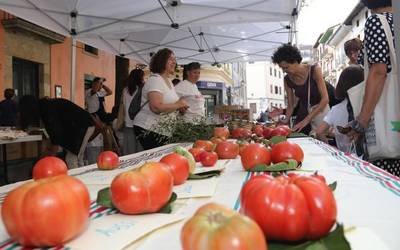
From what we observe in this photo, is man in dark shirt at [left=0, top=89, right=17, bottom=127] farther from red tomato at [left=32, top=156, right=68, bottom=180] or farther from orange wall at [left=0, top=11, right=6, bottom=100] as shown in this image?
red tomato at [left=32, top=156, right=68, bottom=180]

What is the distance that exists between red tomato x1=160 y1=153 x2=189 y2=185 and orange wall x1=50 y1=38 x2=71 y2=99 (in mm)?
10359

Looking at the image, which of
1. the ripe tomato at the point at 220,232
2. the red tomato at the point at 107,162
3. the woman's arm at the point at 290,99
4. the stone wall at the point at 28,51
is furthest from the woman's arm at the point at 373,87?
the stone wall at the point at 28,51

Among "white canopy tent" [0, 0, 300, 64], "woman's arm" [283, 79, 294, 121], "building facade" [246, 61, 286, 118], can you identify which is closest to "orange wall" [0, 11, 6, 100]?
"white canopy tent" [0, 0, 300, 64]

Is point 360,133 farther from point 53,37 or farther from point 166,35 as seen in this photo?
point 53,37

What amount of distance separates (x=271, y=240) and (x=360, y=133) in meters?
1.83

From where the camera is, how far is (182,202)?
1.15m

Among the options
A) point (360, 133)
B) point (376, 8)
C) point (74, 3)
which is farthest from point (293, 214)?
point (74, 3)

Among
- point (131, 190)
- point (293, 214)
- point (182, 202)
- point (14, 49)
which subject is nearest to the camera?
point (293, 214)

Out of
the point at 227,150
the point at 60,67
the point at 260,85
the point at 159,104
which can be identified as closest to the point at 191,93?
the point at 159,104

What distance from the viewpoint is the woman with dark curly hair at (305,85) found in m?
3.83

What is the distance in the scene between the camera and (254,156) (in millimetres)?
1649

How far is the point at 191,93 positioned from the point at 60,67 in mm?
8239

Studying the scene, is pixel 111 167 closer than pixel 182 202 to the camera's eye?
No

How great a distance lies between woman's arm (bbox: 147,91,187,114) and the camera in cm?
327
